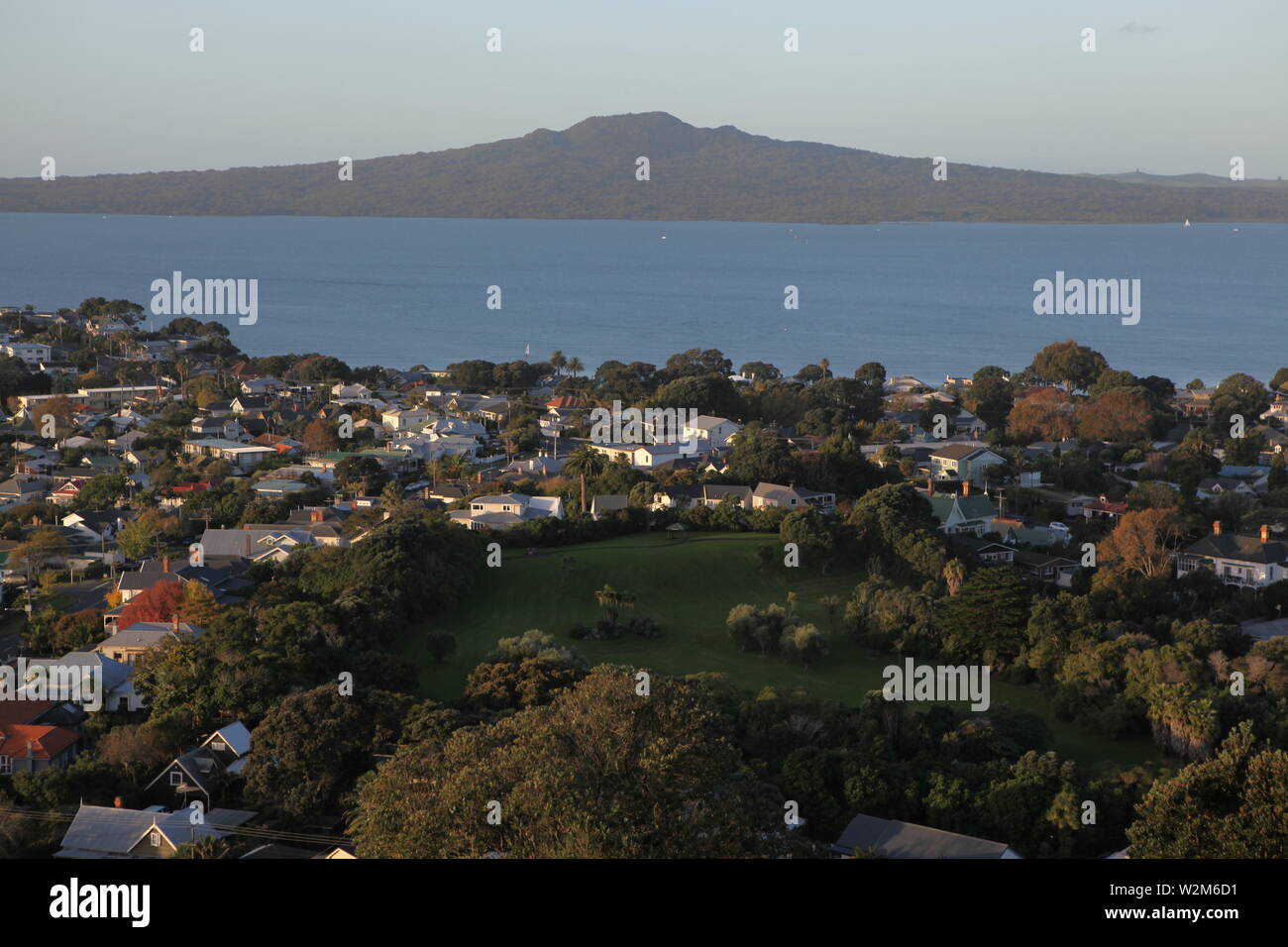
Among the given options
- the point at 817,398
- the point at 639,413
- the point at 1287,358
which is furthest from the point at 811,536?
the point at 1287,358

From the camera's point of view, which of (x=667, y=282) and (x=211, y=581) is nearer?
(x=211, y=581)

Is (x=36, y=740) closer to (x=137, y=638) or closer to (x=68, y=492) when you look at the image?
(x=137, y=638)

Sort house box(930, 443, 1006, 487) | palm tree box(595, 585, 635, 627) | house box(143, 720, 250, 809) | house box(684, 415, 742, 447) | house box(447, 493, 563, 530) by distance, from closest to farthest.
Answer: house box(143, 720, 250, 809) → palm tree box(595, 585, 635, 627) → house box(447, 493, 563, 530) → house box(930, 443, 1006, 487) → house box(684, 415, 742, 447)

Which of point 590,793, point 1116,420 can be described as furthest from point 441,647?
point 1116,420

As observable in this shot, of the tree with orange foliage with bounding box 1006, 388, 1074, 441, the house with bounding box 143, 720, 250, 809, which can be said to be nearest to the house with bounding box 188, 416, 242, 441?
the tree with orange foliage with bounding box 1006, 388, 1074, 441

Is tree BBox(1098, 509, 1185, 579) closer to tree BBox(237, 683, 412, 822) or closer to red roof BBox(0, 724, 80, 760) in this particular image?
tree BBox(237, 683, 412, 822)

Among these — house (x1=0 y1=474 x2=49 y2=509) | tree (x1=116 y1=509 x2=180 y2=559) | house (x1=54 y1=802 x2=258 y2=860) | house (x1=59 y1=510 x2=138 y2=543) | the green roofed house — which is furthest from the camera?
house (x1=0 y1=474 x2=49 y2=509)

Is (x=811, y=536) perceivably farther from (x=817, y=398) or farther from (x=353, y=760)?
(x=817, y=398)
